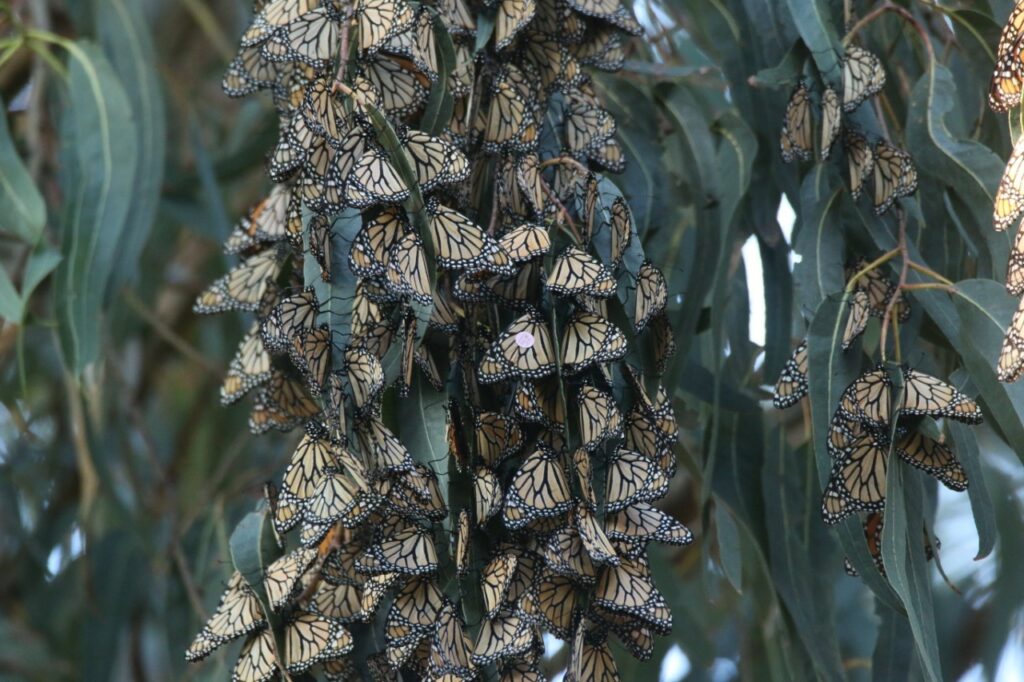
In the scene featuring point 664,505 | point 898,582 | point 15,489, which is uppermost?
point 15,489

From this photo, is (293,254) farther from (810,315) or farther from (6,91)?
(6,91)

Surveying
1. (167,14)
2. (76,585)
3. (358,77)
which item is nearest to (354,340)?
(358,77)

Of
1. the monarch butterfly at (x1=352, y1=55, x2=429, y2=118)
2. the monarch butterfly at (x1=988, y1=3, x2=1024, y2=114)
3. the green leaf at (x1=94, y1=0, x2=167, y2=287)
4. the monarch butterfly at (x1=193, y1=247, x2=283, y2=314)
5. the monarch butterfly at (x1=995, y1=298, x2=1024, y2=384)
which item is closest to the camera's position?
the monarch butterfly at (x1=995, y1=298, x2=1024, y2=384)

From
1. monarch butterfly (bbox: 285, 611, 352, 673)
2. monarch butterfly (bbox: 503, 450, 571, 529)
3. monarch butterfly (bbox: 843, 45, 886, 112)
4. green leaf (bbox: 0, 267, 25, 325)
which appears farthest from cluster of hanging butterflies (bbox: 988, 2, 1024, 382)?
green leaf (bbox: 0, 267, 25, 325)

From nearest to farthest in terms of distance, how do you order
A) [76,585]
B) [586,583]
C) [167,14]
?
[586,583]
[76,585]
[167,14]

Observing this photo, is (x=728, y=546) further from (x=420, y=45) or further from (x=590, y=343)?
(x=420, y=45)

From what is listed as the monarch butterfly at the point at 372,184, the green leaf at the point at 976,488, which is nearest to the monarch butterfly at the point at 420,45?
the monarch butterfly at the point at 372,184

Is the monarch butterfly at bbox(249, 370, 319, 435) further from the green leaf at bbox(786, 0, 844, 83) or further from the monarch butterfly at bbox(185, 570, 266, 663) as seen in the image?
the green leaf at bbox(786, 0, 844, 83)
